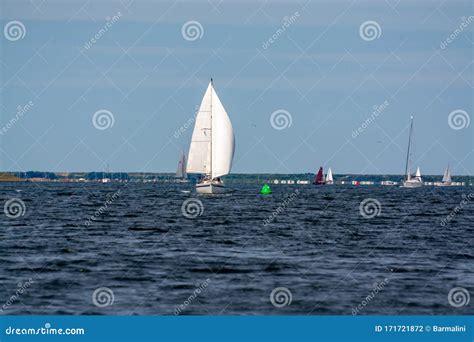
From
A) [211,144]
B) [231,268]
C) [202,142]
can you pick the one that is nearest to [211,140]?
[211,144]

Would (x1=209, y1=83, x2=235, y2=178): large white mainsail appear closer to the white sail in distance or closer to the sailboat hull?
the white sail in distance

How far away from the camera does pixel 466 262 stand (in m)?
33.3

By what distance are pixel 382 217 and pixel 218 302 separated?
136 feet

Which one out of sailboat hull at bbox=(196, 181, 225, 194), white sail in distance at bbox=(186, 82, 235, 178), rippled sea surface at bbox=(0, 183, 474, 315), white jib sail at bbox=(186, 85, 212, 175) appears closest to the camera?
rippled sea surface at bbox=(0, 183, 474, 315)

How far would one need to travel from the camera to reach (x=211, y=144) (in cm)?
9488

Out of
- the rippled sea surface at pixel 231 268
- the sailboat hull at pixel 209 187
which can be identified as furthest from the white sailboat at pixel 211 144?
the rippled sea surface at pixel 231 268

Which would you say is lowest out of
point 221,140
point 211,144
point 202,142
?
point 211,144

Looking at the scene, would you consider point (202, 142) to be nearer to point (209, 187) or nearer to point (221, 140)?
point (221, 140)

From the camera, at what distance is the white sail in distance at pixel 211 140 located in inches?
3661

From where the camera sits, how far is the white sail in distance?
305 ft

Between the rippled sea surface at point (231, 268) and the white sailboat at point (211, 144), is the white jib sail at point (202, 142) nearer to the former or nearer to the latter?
the white sailboat at point (211, 144)

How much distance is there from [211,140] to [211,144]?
0.50 meters

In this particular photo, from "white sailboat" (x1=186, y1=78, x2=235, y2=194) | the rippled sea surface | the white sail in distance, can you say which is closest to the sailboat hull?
"white sailboat" (x1=186, y1=78, x2=235, y2=194)

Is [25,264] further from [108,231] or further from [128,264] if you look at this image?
[108,231]
